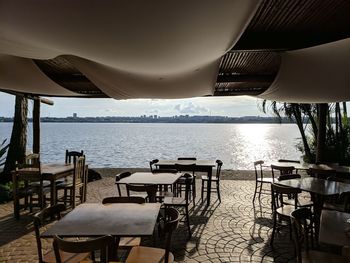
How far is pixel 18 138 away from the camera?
27.0 feet

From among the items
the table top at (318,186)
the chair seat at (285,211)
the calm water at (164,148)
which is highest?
the table top at (318,186)

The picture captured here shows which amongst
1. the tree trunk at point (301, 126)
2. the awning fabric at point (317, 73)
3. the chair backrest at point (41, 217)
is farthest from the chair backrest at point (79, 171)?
the tree trunk at point (301, 126)

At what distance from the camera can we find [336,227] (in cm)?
291

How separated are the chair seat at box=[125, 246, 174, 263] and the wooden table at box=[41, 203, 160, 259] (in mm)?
196

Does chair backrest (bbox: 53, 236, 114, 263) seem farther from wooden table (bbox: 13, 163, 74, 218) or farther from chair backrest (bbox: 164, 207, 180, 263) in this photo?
wooden table (bbox: 13, 163, 74, 218)

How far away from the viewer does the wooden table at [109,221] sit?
8.73ft

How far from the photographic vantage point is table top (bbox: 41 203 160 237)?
8.75ft

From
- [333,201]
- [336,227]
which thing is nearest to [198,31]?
[336,227]

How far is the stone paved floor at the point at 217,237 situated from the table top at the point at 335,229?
1048 millimetres

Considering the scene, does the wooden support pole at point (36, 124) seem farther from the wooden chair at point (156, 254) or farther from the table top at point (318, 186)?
the table top at point (318, 186)

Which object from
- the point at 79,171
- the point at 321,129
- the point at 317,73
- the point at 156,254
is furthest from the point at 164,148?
the point at 156,254

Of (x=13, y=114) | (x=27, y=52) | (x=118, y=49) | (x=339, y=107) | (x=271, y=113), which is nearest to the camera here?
(x=118, y=49)

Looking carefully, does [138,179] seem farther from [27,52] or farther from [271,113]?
[271,113]

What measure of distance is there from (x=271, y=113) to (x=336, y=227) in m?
8.21
